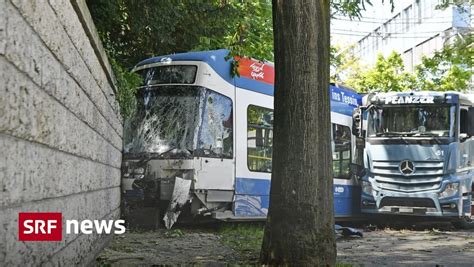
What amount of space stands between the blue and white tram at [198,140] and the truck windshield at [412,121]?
4.18 meters

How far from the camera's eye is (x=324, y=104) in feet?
24.5

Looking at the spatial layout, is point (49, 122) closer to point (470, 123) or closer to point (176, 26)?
point (176, 26)

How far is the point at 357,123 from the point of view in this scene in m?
16.5

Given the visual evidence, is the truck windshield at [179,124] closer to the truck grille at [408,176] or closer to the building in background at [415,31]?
the truck grille at [408,176]

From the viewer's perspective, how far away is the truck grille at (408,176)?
1550cm

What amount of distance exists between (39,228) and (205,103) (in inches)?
326

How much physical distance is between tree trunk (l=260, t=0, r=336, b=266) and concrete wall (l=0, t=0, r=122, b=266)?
2262 mm

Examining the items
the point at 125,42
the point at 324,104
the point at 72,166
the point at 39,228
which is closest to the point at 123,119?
the point at 125,42

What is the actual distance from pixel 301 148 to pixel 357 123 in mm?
9568

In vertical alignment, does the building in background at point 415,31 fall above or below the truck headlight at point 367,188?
above

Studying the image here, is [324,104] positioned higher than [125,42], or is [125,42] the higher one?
[125,42]

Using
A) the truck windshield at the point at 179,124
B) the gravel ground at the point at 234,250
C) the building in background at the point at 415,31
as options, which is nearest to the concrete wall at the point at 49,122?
the gravel ground at the point at 234,250

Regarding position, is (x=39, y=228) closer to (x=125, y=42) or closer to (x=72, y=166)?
(x=72, y=166)

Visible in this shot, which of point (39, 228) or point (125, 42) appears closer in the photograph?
point (39, 228)
